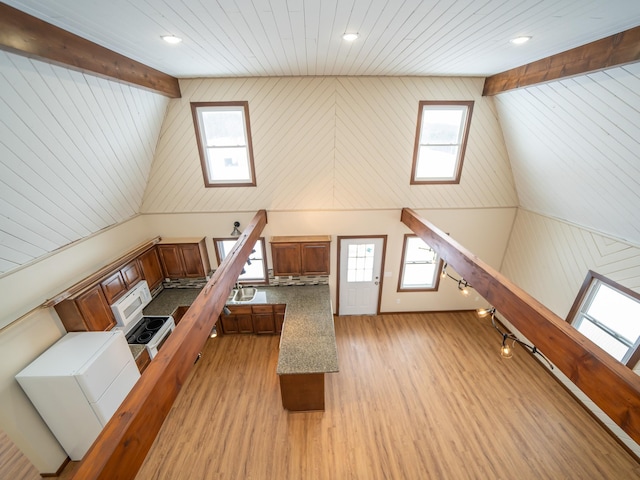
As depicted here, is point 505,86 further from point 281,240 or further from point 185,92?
point 185,92

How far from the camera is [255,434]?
3.59 m

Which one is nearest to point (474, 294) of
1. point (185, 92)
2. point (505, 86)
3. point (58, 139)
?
point (505, 86)

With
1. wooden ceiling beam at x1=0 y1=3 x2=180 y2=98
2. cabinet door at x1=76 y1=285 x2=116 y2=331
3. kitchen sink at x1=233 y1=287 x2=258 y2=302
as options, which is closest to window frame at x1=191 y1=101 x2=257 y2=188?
wooden ceiling beam at x1=0 y1=3 x2=180 y2=98

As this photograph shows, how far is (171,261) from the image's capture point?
507 cm

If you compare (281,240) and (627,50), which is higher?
(627,50)

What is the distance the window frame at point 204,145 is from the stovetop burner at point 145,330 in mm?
2536

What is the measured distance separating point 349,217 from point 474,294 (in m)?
3.39

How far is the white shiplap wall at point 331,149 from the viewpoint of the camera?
13.6 ft

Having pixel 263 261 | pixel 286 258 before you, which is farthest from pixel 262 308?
pixel 286 258

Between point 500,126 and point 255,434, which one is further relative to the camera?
point 500,126

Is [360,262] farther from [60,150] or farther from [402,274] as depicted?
[60,150]

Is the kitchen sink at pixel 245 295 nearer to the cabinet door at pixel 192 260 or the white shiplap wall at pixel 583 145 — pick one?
the cabinet door at pixel 192 260

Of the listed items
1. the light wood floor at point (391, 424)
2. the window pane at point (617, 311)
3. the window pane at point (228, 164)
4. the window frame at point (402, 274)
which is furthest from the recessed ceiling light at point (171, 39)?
the window pane at point (617, 311)

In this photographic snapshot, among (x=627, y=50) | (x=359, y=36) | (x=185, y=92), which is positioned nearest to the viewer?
(x=627, y=50)
